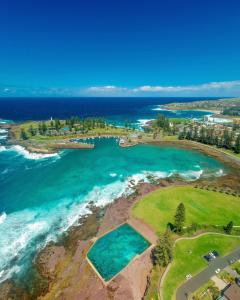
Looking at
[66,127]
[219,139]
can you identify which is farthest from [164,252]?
[66,127]

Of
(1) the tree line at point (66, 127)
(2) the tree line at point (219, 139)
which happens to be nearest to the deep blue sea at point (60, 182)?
(2) the tree line at point (219, 139)

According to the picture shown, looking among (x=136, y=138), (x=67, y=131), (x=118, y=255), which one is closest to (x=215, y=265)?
(x=118, y=255)

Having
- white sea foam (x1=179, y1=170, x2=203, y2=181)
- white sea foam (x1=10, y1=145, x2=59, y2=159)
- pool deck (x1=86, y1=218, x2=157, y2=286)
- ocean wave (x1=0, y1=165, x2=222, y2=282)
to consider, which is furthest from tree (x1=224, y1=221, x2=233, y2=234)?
white sea foam (x1=10, y1=145, x2=59, y2=159)

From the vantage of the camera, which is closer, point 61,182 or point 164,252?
point 164,252

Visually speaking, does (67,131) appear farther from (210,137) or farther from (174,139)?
(210,137)

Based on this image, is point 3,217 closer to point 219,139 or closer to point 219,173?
point 219,173
